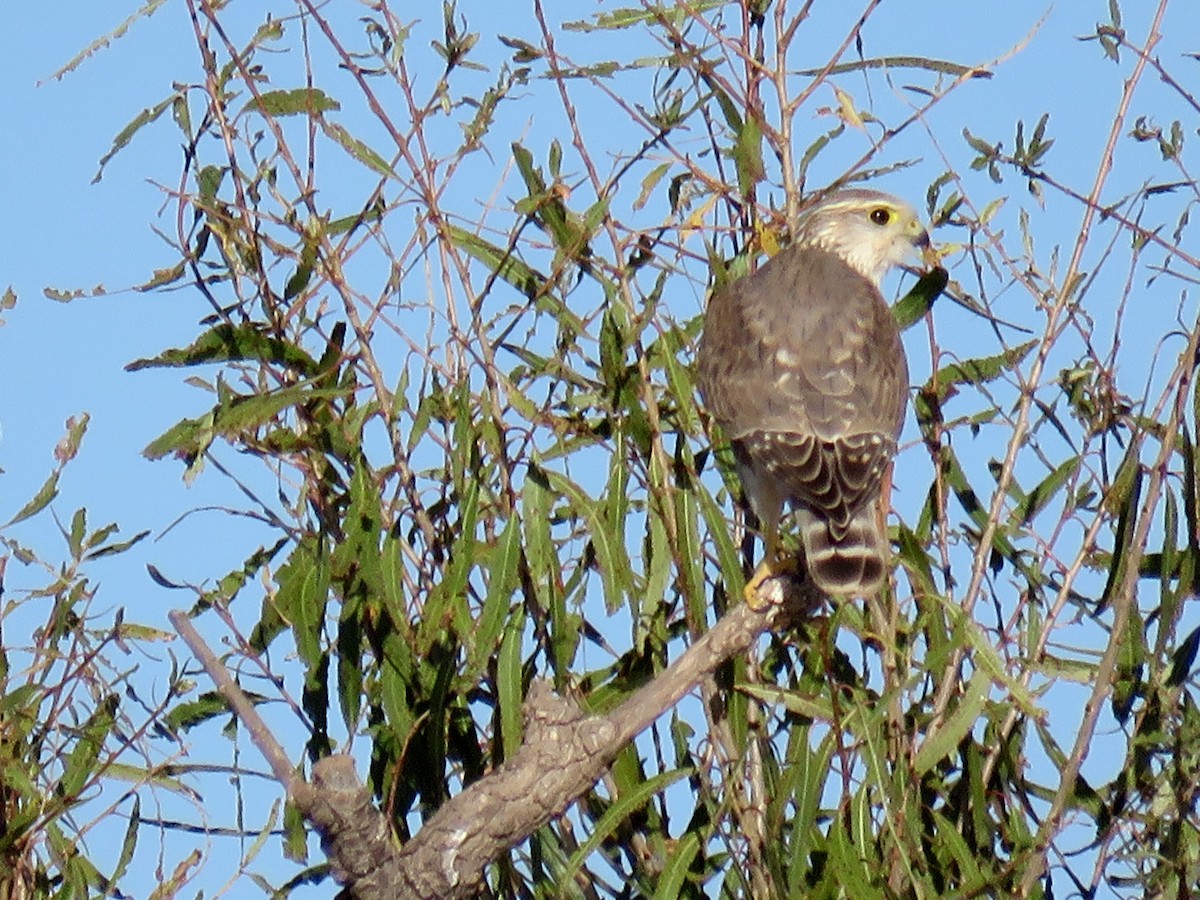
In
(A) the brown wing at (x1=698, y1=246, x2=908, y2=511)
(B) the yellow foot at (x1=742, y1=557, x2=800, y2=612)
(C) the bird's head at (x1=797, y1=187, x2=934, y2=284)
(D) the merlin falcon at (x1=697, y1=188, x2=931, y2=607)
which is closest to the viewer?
(B) the yellow foot at (x1=742, y1=557, x2=800, y2=612)

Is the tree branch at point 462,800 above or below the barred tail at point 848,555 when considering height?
below

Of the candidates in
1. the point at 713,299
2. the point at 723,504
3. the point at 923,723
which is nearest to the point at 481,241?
A: the point at 713,299

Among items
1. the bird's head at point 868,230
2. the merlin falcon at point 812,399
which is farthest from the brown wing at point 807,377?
the bird's head at point 868,230

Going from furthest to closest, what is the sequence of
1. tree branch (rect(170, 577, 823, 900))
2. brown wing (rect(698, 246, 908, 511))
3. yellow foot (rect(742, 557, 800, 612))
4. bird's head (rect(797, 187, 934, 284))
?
bird's head (rect(797, 187, 934, 284)) → brown wing (rect(698, 246, 908, 511)) → yellow foot (rect(742, 557, 800, 612)) → tree branch (rect(170, 577, 823, 900))

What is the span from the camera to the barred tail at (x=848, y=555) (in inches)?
127

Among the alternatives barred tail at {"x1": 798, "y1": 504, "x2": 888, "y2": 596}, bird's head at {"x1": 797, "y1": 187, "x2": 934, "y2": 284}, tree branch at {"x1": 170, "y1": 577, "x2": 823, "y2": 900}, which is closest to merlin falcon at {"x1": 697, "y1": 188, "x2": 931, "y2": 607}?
barred tail at {"x1": 798, "y1": 504, "x2": 888, "y2": 596}

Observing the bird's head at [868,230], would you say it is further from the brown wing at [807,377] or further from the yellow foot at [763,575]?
the yellow foot at [763,575]

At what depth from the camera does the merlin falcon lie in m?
3.37

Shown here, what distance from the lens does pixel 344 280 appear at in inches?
124

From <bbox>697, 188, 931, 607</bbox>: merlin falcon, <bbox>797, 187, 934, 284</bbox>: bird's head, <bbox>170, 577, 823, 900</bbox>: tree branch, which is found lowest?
<bbox>170, 577, 823, 900</bbox>: tree branch

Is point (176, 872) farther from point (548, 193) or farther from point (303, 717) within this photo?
point (548, 193)

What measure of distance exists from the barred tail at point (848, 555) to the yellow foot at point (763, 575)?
104 millimetres

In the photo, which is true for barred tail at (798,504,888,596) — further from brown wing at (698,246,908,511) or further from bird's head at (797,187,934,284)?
bird's head at (797,187,934,284)

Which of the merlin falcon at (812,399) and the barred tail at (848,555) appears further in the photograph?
the merlin falcon at (812,399)
